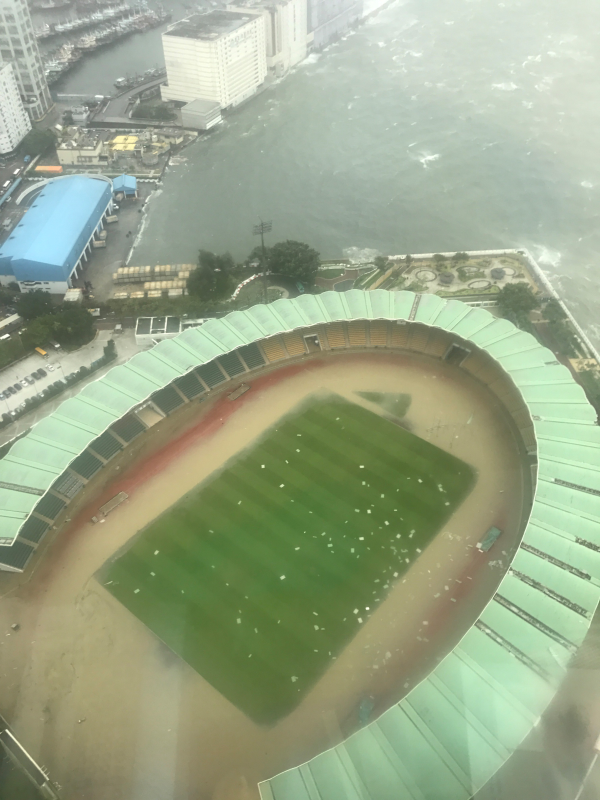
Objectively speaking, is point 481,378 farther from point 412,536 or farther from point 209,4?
point 209,4

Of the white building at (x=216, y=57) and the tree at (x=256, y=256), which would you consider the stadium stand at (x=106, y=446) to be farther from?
the white building at (x=216, y=57)

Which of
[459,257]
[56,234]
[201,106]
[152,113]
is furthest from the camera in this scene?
[152,113]

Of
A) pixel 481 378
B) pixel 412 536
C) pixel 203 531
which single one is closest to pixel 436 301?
pixel 481 378

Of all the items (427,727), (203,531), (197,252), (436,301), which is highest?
(197,252)

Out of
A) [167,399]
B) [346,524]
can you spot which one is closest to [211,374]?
[167,399]

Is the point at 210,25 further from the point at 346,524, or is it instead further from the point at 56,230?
the point at 346,524

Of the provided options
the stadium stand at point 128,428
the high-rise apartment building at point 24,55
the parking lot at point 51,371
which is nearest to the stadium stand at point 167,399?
the stadium stand at point 128,428
